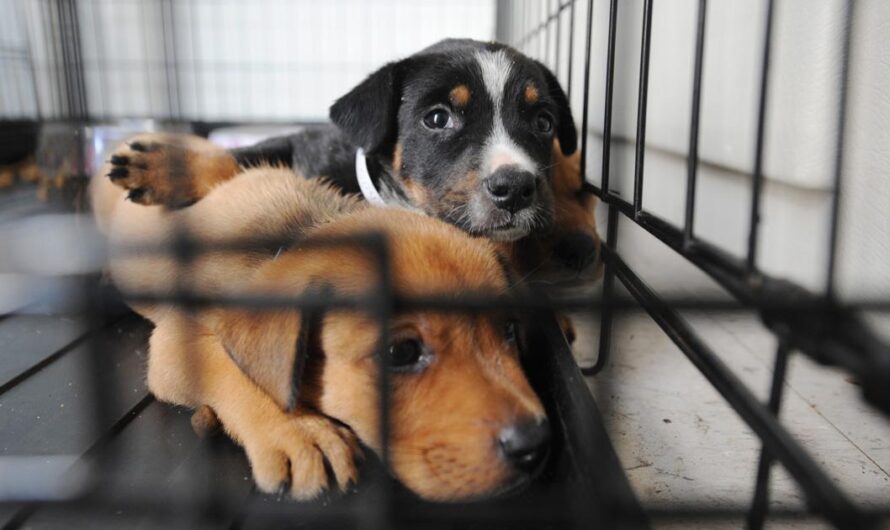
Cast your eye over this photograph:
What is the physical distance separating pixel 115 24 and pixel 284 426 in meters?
4.48

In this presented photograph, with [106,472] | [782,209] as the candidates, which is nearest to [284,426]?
[106,472]

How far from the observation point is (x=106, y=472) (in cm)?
119

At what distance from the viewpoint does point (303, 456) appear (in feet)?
3.65

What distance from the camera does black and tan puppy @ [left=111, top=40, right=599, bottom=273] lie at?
1866mm

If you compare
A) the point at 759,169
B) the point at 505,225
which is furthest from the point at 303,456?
the point at 505,225

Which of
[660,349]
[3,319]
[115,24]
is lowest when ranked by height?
[660,349]

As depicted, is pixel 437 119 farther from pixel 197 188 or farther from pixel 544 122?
pixel 197 188

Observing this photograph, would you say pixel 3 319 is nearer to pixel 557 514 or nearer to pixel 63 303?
pixel 63 303

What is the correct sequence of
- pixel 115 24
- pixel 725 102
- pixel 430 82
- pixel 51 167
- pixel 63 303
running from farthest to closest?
pixel 115 24
pixel 51 167
pixel 725 102
pixel 430 82
pixel 63 303

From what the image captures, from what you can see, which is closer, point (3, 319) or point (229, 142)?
point (3, 319)

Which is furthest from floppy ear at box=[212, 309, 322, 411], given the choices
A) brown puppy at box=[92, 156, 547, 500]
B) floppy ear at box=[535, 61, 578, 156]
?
floppy ear at box=[535, 61, 578, 156]

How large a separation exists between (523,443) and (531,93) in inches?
53.4

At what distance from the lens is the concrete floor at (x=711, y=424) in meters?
1.39

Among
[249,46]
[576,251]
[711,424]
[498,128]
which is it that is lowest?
[711,424]
